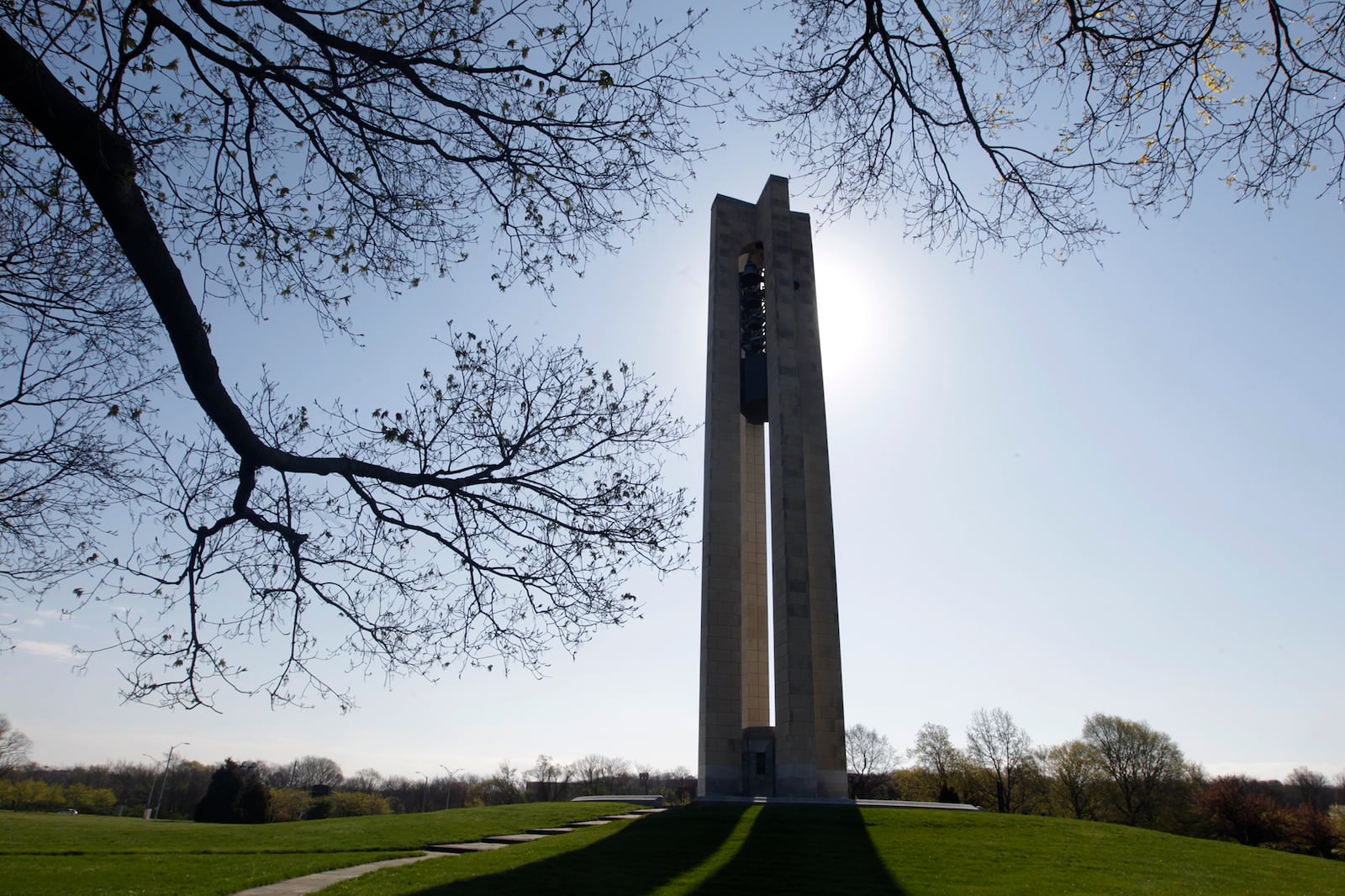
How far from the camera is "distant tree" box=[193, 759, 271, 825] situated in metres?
34.7

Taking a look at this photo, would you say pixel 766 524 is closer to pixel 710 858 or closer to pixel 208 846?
pixel 710 858

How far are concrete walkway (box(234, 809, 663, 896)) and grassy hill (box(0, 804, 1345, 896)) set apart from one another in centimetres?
46

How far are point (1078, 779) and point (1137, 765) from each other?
3.73 metres

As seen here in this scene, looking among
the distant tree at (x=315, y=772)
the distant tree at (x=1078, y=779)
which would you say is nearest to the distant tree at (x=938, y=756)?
the distant tree at (x=1078, y=779)

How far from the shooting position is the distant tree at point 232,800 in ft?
114

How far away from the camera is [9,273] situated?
670cm

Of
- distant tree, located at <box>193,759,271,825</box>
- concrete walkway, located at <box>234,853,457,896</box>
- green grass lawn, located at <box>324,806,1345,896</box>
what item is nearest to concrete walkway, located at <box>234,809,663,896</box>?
concrete walkway, located at <box>234,853,457,896</box>

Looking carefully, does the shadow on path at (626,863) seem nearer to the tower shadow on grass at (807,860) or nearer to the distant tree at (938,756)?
the tower shadow on grass at (807,860)

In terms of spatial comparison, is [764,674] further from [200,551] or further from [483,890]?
[200,551]

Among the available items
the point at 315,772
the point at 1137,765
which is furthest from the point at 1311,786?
the point at 315,772

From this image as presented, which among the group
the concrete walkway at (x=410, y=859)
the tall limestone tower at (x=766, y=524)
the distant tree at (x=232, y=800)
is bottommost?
the distant tree at (x=232, y=800)

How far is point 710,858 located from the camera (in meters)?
11.9

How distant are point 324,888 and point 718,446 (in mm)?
19157

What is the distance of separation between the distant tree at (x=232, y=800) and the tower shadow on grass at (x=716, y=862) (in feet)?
88.1
